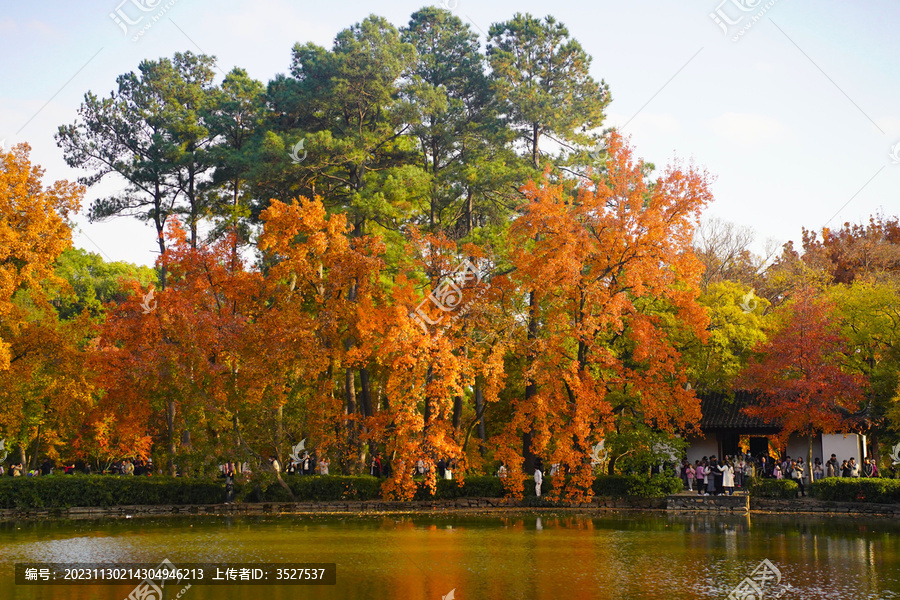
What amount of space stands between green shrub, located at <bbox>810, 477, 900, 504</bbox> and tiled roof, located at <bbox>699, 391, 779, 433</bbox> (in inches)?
214

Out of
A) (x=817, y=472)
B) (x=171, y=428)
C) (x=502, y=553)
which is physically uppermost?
(x=171, y=428)

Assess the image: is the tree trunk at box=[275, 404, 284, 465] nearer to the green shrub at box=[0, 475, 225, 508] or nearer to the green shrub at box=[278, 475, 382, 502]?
the green shrub at box=[278, 475, 382, 502]

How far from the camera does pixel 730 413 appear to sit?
35.8 m

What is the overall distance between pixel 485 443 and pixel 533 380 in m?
3.44

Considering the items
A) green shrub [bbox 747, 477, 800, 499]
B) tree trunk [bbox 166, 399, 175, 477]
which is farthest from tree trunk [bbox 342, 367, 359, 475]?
green shrub [bbox 747, 477, 800, 499]

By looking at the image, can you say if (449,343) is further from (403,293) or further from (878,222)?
(878,222)

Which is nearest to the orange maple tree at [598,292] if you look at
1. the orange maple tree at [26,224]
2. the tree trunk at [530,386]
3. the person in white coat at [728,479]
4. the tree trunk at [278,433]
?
the tree trunk at [530,386]

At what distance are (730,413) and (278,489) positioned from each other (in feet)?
62.0

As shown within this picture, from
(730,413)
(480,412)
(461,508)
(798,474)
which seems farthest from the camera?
(730,413)

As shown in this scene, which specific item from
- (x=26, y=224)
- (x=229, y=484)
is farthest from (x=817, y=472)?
(x=26, y=224)

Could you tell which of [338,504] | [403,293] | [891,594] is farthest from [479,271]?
[891,594]

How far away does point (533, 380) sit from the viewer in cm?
3070

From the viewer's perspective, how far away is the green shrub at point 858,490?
27578 millimetres

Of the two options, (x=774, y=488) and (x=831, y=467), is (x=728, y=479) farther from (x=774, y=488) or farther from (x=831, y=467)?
(x=831, y=467)
